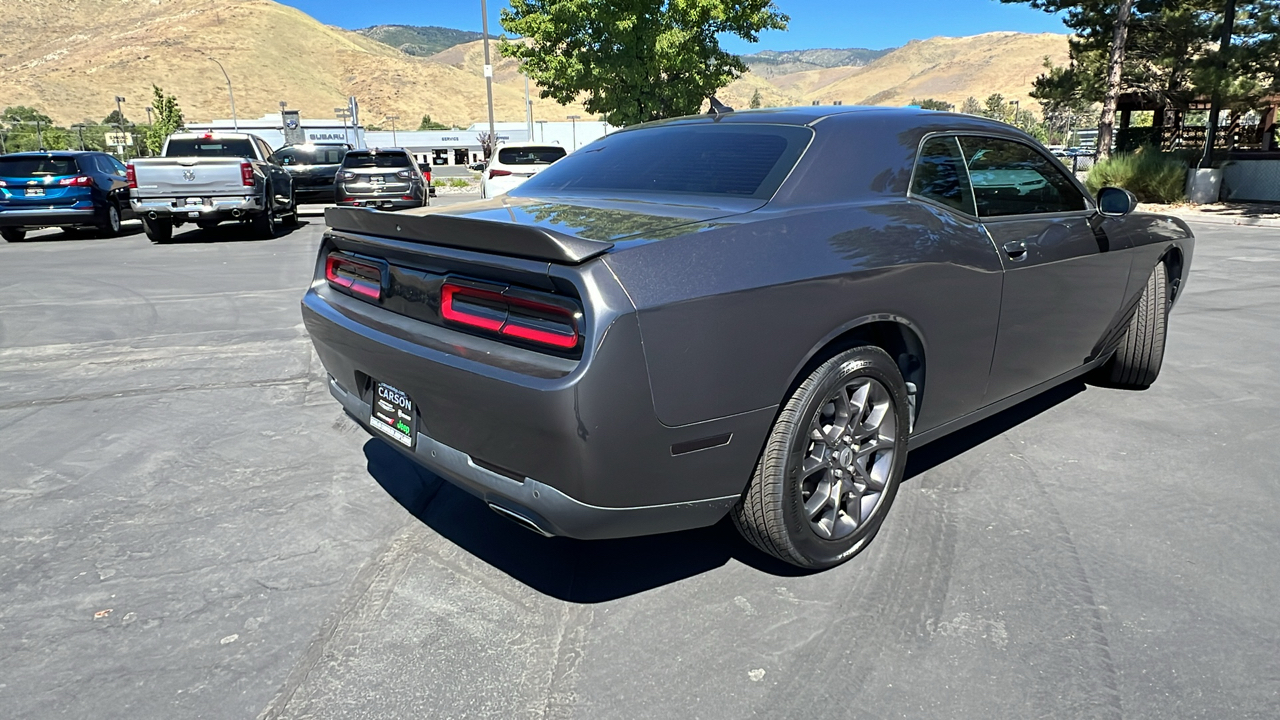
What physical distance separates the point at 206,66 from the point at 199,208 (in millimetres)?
144194

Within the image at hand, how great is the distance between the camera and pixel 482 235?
2.35 m

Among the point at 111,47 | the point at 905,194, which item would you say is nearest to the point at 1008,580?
the point at 905,194

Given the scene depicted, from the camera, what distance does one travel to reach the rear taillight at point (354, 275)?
2.92 meters

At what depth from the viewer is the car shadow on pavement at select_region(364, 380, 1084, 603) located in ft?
9.17

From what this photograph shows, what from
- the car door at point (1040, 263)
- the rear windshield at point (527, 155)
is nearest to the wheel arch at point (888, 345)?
the car door at point (1040, 263)

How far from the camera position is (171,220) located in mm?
13375

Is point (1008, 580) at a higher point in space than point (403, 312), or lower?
lower

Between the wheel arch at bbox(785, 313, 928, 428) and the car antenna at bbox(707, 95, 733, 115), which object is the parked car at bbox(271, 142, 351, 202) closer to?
the car antenna at bbox(707, 95, 733, 115)

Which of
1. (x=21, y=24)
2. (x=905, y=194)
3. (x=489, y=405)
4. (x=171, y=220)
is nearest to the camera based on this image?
(x=489, y=405)

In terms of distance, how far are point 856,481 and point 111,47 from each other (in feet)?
576

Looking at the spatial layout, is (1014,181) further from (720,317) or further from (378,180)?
(378,180)

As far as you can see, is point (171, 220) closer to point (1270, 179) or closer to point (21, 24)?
point (1270, 179)

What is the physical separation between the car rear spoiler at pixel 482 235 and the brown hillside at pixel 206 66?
13984cm

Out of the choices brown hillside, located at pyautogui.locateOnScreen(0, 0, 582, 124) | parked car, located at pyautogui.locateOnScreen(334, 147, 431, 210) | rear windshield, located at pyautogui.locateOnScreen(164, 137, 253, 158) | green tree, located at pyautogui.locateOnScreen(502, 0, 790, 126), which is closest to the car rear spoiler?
rear windshield, located at pyautogui.locateOnScreen(164, 137, 253, 158)
